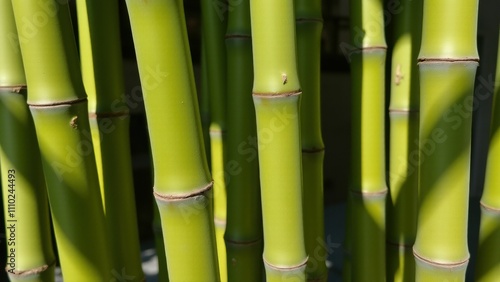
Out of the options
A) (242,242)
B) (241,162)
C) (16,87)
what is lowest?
(242,242)

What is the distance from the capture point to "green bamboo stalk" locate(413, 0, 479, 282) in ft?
1.27

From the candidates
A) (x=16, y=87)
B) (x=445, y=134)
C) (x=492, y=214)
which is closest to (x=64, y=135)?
(x=16, y=87)

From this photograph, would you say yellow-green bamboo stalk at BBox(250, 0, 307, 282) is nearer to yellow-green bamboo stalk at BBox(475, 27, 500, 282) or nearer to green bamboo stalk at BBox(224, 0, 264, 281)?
green bamboo stalk at BBox(224, 0, 264, 281)

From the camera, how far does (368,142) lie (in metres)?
0.58

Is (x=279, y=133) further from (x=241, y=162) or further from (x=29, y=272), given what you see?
(x=29, y=272)

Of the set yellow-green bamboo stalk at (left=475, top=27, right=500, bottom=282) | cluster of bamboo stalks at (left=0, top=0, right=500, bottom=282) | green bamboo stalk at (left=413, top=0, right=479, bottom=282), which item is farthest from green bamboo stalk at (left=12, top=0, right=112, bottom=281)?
yellow-green bamboo stalk at (left=475, top=27, right=500, bottom=282)

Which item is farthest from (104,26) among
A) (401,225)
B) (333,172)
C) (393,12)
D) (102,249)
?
(333,172)

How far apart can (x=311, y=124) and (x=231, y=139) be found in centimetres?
10

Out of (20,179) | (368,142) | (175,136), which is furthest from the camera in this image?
(368,142)

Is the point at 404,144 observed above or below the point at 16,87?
below

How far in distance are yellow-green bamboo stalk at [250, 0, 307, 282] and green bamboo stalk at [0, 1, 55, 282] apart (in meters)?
0.24

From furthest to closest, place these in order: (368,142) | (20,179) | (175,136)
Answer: (368,142), (20,179), (175,136)

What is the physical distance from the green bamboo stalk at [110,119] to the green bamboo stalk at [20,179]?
7 centimetres

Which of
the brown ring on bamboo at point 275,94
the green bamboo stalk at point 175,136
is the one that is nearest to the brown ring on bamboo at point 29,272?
the green bamboo stalk at point 175,136
